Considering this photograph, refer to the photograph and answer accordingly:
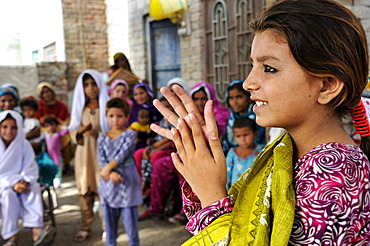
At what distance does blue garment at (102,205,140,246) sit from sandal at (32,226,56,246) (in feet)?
2.67

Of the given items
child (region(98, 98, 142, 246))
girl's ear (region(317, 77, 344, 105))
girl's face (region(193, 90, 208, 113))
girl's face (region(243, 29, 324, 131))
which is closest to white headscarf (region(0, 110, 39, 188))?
child (region(98, 98, 142, 246))

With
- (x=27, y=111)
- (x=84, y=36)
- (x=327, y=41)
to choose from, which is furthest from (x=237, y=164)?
(x=84, y=36)

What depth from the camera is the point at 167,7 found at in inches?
254

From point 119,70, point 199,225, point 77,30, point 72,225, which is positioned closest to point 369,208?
point 199,225

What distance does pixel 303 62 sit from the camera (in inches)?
30.4

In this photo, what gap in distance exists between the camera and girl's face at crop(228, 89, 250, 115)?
3.58 metres

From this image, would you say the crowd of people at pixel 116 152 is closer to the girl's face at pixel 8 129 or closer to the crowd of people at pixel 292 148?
the girl's face at pixel 8 129

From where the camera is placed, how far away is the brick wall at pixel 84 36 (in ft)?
30.2

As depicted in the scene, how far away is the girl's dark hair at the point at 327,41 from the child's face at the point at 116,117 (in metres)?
2.41

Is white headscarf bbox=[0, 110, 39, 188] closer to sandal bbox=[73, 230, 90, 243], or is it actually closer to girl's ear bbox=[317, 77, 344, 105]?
sandal bbox=[73, 230, 90, 243]

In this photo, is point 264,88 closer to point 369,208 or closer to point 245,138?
point 369,208

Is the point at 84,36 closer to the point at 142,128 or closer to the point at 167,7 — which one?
the point at 167,7

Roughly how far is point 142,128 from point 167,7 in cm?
266

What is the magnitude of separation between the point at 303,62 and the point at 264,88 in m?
0.10
